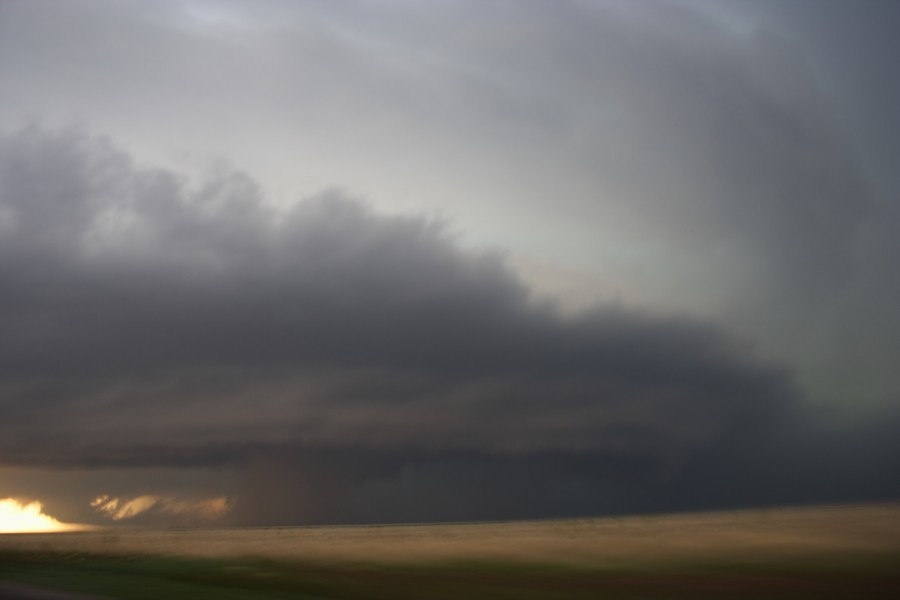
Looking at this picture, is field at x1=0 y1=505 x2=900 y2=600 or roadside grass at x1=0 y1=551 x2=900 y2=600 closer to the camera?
roadside grass at x1=0 y1=551 x2=900 y2=600

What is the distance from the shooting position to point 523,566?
54.6 meters

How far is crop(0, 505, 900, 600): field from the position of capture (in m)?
40.7

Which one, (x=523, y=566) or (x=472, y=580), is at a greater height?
(x=523, y=566)

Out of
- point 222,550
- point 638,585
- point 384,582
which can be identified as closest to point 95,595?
point 384,582

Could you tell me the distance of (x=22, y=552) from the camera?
78.6 metres

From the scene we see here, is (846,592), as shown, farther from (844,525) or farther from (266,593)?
(844,525)

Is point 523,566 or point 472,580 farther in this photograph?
point 523,566

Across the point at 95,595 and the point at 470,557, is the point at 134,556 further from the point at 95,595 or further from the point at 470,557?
the point at 95,595

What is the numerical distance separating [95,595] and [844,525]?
6370 centimetres

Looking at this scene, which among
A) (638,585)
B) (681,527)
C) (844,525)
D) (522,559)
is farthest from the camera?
(681,527)

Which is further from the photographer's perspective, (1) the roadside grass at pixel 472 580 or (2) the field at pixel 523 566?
(2) the field at pixel 523 566

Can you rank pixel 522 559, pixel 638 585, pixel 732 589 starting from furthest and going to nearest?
pixel 522 559 → pixel 638 585 → pixel 732 589

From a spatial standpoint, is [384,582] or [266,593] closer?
[266,593]

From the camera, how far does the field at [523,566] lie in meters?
40.7
